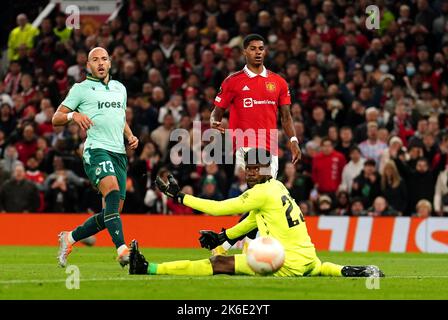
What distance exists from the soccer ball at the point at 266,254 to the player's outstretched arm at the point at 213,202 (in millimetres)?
561

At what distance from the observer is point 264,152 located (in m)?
15.1

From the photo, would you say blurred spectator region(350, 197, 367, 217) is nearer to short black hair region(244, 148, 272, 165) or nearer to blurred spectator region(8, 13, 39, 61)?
short black hair region(244, 148, 272, 165)

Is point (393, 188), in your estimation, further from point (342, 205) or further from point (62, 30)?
point (62, 30)

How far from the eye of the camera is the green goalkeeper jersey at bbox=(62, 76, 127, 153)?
15266mm

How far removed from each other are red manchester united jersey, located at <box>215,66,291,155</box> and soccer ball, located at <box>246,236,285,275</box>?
3016 mm

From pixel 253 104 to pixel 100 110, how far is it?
2080mm

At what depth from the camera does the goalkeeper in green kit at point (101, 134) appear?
15.0 metres

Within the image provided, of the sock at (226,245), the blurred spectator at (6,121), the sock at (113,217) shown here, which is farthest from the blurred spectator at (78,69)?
the sock at (113,217)

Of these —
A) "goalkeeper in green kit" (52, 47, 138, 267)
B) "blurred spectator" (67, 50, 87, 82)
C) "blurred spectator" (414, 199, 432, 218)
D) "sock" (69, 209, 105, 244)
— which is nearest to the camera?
"goalkeeper in green kit" (52, 47, 138, 267)

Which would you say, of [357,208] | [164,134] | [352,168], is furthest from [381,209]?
[164,134]

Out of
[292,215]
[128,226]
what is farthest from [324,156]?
[292,215]

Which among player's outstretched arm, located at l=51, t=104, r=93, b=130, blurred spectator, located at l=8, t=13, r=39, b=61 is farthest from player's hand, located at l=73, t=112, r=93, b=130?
blurred spectator, located at l=8, t=13, r=39, b=61

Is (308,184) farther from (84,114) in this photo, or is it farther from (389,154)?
(84,114)

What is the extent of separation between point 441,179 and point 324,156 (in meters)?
2.41
